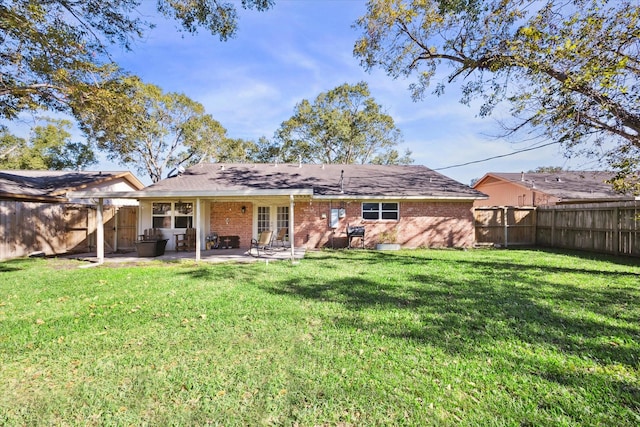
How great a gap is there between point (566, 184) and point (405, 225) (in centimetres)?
1460

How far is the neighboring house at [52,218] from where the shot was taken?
1112 cm

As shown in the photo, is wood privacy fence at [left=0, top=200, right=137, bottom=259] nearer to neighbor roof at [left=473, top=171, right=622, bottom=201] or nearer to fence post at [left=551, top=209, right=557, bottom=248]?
fence post at [left=551, top=209, right=557, bottom=248]

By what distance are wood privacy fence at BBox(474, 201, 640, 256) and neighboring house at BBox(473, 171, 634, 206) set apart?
190 inches

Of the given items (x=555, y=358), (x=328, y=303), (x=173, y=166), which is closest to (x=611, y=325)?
(x=555, y=358)

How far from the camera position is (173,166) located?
2945cm

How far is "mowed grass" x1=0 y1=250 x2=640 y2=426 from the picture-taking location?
104 inches

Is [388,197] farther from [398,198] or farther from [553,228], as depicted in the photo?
[553,228]

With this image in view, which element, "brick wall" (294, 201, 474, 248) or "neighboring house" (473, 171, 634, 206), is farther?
"neighboring house" (473, 171, 634, 206)

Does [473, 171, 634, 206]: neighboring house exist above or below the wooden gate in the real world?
above

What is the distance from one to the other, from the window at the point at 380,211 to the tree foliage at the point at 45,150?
1067 inches

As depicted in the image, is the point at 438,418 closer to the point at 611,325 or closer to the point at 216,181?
the point at 611,325

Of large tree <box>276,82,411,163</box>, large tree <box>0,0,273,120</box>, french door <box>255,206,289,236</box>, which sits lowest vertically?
french door <box>255,206,289,236</box>

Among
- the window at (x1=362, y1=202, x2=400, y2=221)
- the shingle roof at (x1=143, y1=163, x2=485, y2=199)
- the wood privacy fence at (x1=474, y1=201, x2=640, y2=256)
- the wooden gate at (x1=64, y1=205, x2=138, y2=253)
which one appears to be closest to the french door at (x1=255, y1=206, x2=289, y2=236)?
the shingle roof at (x1=143, y1=163, x2=485, y2=199)

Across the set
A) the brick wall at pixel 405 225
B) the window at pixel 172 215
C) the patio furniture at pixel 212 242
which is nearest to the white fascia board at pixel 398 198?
the brick wall at pixel 405 225
